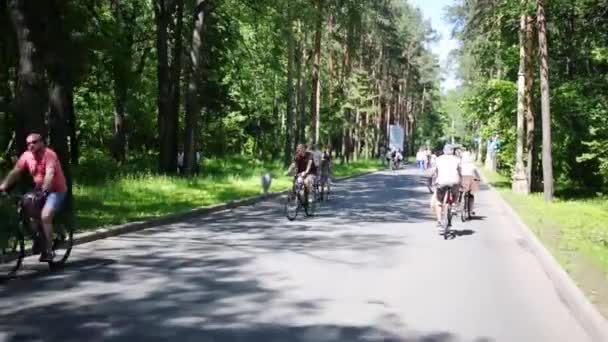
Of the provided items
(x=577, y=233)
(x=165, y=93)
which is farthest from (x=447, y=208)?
Result: (x=165, y=93)

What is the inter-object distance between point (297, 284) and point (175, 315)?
6.86ft

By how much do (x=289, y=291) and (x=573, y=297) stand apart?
320 cm

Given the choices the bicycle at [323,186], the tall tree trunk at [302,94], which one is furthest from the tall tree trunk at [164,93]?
the tall tree trunk at [302,94]

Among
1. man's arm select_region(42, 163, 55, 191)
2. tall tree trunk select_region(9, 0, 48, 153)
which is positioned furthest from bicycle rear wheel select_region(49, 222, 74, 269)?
tall tree trunk select_region(9, 0, 48, 153)

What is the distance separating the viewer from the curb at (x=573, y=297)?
6.57 meters

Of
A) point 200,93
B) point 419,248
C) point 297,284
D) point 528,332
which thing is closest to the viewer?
point 528,332

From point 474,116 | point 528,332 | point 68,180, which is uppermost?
point 474,116

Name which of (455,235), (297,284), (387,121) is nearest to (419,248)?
(455,235)

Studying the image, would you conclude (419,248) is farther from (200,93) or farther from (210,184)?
(200,93)

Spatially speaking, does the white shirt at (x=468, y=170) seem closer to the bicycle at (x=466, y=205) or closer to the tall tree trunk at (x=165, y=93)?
the bicycle at (x=466, y=205)

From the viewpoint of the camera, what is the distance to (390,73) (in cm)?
7962

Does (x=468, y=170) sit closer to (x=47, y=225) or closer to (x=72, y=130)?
(x=47, y=225)

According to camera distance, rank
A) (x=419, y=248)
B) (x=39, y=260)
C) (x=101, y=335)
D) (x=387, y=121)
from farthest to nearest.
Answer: (x=387, y=121)
(x=419, y=248)
(x=39, y=260)
(x=101, y=335)

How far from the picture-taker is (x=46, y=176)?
29.7 ft
